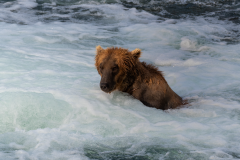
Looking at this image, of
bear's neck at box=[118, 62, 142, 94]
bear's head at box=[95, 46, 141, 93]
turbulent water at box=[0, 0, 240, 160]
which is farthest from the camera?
bear's neck at box=[118, 62, 142, 94]

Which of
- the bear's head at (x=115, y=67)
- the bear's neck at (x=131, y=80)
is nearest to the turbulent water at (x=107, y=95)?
the bear's neck at (x=131, y=80)

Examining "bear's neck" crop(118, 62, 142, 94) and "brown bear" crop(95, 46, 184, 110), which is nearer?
"brown bear" crop(95, 46, 184, 110)

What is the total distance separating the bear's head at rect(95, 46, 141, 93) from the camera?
4543mm

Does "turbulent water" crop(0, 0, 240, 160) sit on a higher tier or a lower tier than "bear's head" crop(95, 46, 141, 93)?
lower

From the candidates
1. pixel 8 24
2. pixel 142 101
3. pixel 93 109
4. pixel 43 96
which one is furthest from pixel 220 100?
pixel 8 24

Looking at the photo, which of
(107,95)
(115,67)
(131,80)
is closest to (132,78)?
(131,80)

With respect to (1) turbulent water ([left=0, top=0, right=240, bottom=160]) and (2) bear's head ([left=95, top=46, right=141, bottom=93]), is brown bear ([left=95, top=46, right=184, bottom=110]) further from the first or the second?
(1) turbulent water ([left=0, top=0, right=240, bottom=160])

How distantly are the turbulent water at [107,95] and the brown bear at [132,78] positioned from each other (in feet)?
0.54

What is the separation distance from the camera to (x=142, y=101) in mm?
4742

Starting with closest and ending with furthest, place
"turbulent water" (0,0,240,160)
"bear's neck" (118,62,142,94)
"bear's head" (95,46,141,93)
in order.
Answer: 1. "turbulent water" (0,0,240,160)
2. "bear's head" (95,46,141,93)
3. "bear's neck" (118,62,142,94)

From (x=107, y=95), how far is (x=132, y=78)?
0.57 m

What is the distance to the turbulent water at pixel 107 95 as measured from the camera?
3613 mm

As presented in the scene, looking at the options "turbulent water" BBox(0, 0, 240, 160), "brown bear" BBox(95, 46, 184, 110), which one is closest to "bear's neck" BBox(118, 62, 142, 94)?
"brown bear" BBox(95, 46, 184, 110)

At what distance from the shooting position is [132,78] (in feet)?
15.6
